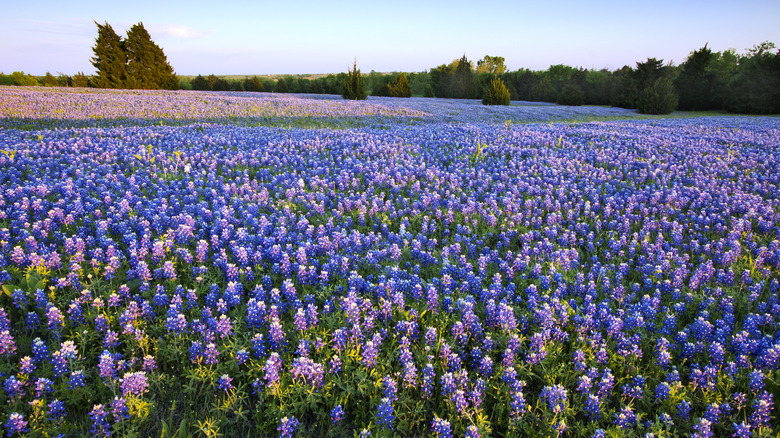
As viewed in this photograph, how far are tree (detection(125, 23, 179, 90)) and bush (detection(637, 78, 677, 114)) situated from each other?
56.0 meters

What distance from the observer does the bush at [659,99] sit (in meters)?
33.0

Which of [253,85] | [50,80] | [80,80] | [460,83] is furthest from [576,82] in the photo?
[50,80]

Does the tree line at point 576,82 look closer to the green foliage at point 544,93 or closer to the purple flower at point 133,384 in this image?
the green foliage at point 544,93

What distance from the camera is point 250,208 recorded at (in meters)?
→ 5.67

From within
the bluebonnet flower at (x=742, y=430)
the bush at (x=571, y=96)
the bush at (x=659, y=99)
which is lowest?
the bluebonnet flower at (x=742, y=430)

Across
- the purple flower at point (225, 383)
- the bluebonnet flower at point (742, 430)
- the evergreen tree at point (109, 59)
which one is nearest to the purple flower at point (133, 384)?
the purple flower at point (225, 383)

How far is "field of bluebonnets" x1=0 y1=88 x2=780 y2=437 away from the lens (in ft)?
8.81

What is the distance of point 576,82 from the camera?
51562 millimetres

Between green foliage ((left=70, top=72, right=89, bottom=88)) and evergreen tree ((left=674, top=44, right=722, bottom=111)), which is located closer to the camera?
evergreen tree ((left=674, top=44, right=722, bottom=111))

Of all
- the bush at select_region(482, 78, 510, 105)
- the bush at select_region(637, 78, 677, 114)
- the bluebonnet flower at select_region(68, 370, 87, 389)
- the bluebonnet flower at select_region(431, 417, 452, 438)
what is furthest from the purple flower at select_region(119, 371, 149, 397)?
the bush at select_region(637, 78, 677, 114)

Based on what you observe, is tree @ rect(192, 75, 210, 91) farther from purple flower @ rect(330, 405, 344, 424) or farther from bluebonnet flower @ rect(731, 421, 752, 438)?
bluebonnet flower @ rect(731, 421, 752, 438)

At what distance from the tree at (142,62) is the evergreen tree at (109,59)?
94 centimetres

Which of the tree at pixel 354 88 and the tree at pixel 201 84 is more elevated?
the tree at pixel 201 84

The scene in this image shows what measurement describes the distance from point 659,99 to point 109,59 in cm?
6124
